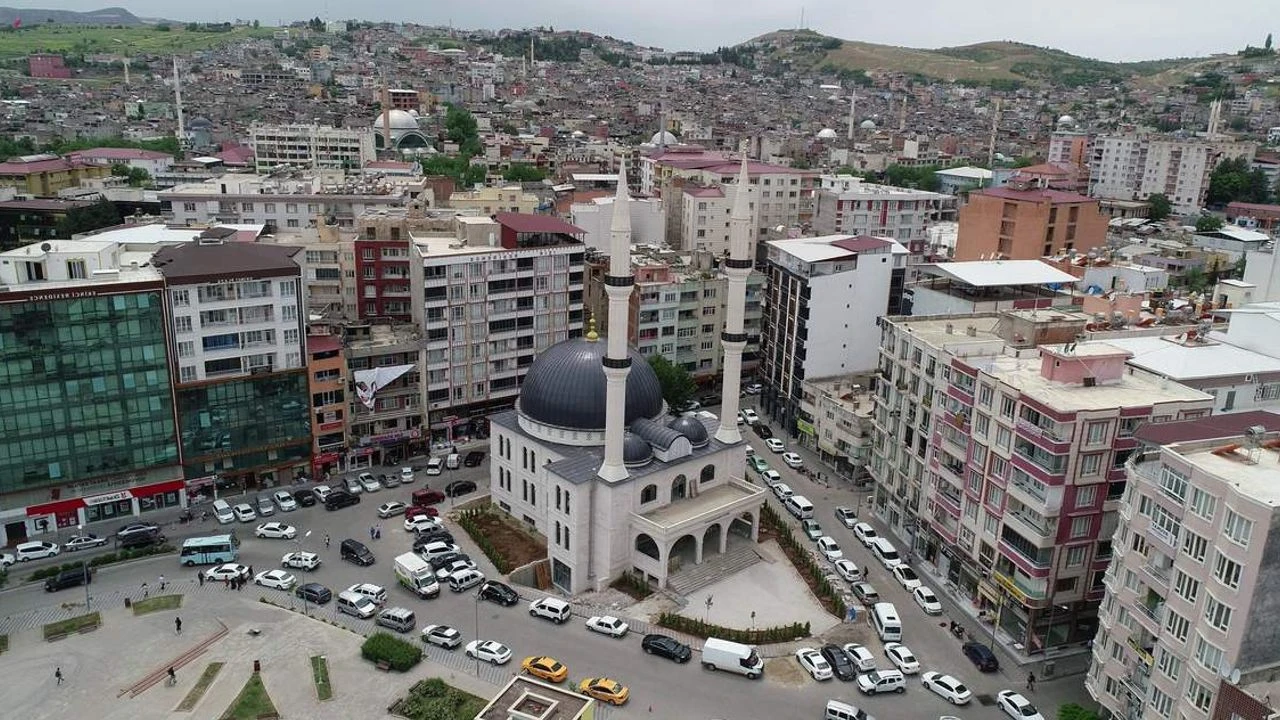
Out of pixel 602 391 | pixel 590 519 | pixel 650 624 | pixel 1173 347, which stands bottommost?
pixel 650 624

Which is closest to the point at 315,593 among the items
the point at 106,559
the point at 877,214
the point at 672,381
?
the point at 106,559

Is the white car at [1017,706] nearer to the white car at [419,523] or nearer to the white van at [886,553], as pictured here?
the white van at [886,553]

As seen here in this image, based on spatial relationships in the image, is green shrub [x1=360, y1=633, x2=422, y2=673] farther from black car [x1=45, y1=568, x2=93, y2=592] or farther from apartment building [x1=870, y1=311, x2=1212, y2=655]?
apartment building [x1=870, y1=311, x2=1212, y2=655]

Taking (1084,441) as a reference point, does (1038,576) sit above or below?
below

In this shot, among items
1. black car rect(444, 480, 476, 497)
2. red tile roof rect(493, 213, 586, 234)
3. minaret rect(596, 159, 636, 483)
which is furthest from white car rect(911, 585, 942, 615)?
red tile roof rect(493, 213, 586, 234)

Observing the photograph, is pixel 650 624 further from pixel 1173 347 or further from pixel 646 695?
pixel 1173 347

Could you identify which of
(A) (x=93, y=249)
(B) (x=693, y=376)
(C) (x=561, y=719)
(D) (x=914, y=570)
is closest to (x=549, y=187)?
(B) (x=693, y=376)
